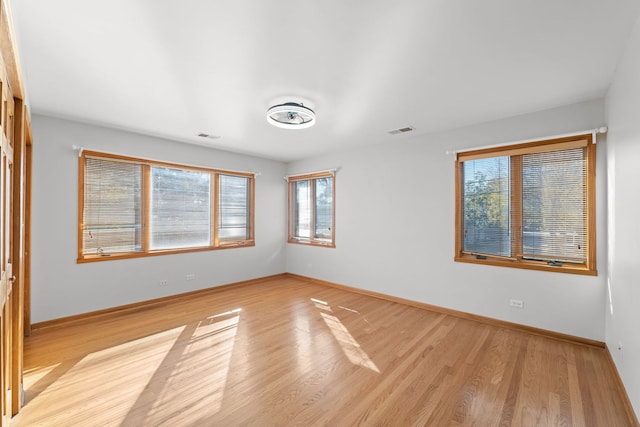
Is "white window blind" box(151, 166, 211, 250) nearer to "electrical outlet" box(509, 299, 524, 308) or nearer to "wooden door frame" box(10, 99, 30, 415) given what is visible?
"wooden door frame" box(10, 99, 30, 415)

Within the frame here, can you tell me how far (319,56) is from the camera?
7.09ft

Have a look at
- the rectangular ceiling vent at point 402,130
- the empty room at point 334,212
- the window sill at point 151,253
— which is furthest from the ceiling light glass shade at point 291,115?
the window sill at point 151,253

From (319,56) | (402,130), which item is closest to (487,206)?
(402,130)

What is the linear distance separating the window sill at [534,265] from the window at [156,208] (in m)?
3.87

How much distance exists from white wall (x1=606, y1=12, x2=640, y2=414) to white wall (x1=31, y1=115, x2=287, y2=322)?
16.6 feet

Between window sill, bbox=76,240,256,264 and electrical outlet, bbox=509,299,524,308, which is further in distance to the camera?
window sill, bbox=76,240,256,264

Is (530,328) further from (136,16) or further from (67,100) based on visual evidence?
(67,100)

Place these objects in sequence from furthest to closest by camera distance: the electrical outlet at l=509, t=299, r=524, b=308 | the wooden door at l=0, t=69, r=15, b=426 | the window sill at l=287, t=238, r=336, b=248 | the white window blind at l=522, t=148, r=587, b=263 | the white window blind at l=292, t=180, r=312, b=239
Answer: the white window blind at l=292, t=180, r=312, b=239
the window sill at l=287, t=238, r=336, b=248
the electrical outlet at l=509, t=299, r=524, b=308
the white window blind at l=522, t=148, r=587, b=263
the wooden door at l=0, t=69, r=15, b=426

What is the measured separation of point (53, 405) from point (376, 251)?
401cm

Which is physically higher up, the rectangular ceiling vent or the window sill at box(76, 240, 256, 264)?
the rectangular ceiling vent

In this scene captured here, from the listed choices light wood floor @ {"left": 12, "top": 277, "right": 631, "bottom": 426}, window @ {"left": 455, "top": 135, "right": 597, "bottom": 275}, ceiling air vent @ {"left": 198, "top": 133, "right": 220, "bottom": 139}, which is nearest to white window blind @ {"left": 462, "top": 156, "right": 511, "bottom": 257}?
window @ {"left": 455, "top": 135, "right": 597, "bottom": 275}

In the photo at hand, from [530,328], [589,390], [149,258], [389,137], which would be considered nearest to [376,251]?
[389,137]

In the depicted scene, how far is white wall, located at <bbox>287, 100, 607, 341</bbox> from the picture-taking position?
3.04m

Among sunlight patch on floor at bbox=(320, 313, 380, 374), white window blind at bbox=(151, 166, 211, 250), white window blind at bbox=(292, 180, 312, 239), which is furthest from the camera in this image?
white window blind at bbox=(292, 180, 312, 239)
